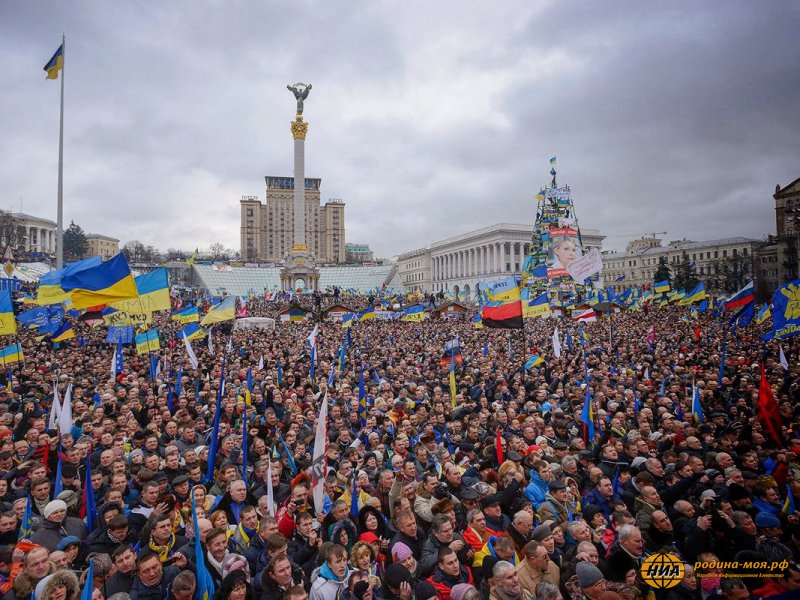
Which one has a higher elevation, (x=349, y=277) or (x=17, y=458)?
(x=349, y=277)

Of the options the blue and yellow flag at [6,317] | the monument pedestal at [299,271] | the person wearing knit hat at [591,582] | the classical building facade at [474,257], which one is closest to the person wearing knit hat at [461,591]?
the person wearing knit hat at [591,582]

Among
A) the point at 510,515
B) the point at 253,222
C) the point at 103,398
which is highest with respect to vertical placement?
the point at 253,222

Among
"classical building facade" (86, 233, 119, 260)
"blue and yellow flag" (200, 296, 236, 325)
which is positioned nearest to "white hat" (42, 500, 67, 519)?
"blue and yellow flag" (200, 296, 236, 325)

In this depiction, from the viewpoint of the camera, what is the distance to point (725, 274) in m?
62.2

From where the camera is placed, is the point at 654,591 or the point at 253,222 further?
the point at 253,222

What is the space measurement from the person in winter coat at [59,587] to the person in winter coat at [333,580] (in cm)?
146

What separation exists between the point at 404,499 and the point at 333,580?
1229mm

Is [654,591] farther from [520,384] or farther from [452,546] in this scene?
[520,384]

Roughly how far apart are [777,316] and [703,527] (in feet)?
27.2

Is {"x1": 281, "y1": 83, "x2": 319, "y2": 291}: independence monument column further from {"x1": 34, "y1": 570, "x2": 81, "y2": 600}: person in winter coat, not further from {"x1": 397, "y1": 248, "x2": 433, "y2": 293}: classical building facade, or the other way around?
{"x1": 34, "y1": 570, "x2": 81, "y2": 600}: person in winter coat

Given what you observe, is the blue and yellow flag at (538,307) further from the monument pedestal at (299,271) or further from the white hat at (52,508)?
the monument pedestal at (299,271)

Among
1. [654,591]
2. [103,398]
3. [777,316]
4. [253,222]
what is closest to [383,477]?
[654,591]

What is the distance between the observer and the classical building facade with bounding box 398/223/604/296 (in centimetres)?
8469

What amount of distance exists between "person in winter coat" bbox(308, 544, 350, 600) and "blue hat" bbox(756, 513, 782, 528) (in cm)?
364
